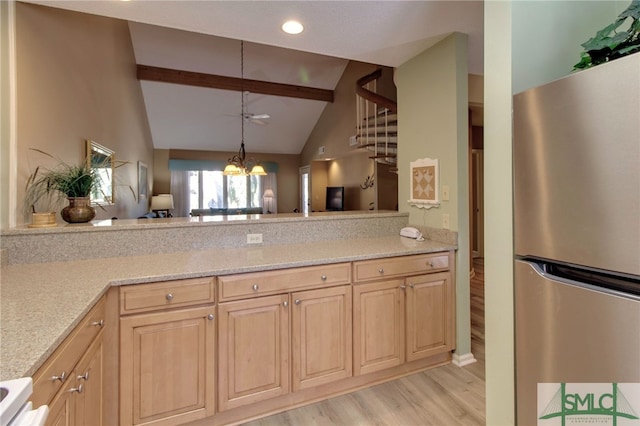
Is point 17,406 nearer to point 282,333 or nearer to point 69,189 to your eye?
point 282,333

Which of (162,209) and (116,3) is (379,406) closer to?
(116,3)

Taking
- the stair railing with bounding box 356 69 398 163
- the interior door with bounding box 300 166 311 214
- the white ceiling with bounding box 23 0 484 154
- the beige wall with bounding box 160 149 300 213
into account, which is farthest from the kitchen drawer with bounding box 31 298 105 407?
the beige wall with bounding box 160 149 300 213

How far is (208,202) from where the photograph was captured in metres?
9.41

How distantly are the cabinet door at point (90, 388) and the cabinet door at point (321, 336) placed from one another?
3.09 feet

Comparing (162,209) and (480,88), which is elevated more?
(480,88)

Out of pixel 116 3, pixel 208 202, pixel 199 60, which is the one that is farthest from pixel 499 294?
pixel 208 202

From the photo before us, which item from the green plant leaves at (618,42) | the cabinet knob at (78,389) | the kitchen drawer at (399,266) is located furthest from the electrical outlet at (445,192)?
the cabinet knob at (78,389)

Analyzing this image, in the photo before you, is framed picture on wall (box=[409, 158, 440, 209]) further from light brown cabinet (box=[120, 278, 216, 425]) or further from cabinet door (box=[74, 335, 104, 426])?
cabinet door (box=[74, 335, 104, 426])

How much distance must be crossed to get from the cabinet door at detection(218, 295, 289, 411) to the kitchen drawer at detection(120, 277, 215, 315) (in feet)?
0.43

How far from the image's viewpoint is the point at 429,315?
7.46 ft

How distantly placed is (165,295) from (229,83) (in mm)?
6129

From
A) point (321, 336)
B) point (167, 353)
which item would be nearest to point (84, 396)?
point (167, 353)

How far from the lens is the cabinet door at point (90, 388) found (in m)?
1.12

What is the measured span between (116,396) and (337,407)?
1210 millimetres
